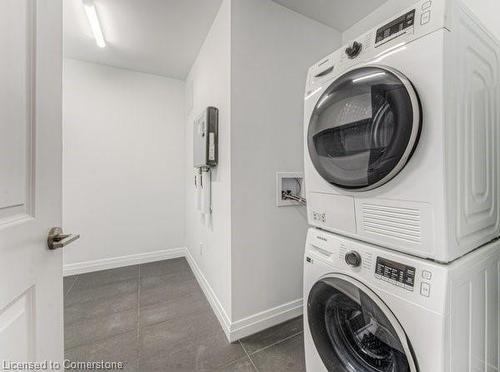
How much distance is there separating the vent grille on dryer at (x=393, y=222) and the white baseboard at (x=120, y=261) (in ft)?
9.47

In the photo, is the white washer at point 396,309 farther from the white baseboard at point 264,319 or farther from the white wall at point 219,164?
the white wall at point 219,164

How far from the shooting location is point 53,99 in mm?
751

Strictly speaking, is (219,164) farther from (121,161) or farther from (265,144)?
(121,161)

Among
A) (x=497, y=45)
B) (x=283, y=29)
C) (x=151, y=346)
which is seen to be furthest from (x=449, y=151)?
(x=151, y=346)

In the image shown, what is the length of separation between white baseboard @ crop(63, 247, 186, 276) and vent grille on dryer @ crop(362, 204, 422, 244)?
2.89 metres

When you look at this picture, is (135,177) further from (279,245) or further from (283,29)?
(283,29)

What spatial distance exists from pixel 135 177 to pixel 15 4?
2.57m

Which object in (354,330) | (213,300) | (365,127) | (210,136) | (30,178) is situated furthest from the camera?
(213,300)

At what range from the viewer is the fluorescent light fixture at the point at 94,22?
1.76 m

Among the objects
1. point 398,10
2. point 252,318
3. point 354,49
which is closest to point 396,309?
point 354,49

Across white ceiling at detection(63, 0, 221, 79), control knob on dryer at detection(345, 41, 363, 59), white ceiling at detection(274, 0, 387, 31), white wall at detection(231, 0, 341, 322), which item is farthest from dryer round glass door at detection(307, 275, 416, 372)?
white ceiling at detection(63, 0, 221, 79)

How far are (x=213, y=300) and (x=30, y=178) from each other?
169cm

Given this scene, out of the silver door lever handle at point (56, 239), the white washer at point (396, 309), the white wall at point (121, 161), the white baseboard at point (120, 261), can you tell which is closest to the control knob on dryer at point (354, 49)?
the white washer at point (396, 309)

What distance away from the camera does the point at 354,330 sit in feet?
3.21
